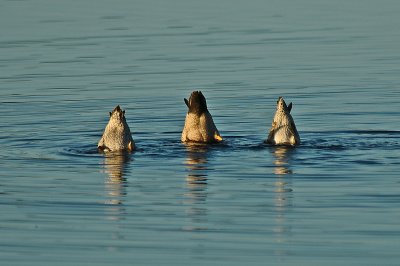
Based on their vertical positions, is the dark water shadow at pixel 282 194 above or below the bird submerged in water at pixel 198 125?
below

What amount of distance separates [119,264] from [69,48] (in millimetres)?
17117

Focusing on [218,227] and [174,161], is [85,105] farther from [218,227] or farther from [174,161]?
[218,227]

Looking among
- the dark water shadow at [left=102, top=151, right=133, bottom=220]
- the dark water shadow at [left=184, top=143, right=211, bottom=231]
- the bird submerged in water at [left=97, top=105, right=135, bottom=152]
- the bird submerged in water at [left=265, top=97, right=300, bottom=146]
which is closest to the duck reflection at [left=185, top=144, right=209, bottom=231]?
the dark water shadow at [left=184, top=143, right=211, bottom=231]

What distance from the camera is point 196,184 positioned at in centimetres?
1442

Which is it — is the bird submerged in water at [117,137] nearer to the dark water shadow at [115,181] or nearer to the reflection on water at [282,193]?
the dark water shadow at [115,181]

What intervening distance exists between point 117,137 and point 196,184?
113 inches

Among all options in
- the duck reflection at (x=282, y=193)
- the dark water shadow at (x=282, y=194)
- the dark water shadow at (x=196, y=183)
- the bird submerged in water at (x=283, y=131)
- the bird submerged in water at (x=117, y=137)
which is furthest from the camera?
the bird submerged in water at (x=283, y=131)

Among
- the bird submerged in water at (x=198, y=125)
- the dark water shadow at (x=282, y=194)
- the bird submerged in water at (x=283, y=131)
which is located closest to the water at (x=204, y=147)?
the dark water shadow at (x=282, y=194)

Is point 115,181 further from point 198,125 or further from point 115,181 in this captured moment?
point 198,125

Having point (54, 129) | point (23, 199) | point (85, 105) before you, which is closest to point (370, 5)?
point (85, 105)

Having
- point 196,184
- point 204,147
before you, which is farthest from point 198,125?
point 196,184

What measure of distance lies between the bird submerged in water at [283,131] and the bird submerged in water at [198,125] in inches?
30.1

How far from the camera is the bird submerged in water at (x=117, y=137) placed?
17.0m

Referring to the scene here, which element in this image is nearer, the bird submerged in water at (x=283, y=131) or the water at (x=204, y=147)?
the water at (x=204, y=147)
